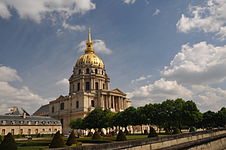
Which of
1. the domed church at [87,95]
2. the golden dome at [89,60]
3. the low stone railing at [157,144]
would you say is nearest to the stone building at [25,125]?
the domed church at [87,95]

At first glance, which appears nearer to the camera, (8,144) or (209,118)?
(8,144)

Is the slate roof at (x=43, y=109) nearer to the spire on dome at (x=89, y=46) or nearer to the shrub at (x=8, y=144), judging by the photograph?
the spire on dome at (x=89, y=46)

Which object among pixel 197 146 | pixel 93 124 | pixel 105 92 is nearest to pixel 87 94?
pixel 105 92

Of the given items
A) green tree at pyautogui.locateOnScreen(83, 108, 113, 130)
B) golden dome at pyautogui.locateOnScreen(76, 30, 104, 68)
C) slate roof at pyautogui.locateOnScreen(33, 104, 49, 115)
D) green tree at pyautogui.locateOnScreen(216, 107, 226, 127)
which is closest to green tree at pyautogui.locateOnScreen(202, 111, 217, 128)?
green tree at pyautogui.locateOnScreen(216, 107, 226, 127)

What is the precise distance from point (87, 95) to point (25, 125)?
75.6 feet

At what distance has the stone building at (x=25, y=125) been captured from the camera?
63875 millimetres

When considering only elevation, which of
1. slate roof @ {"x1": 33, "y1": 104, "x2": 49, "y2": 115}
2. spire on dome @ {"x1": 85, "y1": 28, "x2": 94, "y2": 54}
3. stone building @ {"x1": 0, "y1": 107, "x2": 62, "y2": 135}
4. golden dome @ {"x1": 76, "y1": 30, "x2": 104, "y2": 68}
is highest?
spire on dome @ {"x1": 85, "y1": 28, "x2": 94, "y2": 54}

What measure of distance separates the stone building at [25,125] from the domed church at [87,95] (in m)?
7.81

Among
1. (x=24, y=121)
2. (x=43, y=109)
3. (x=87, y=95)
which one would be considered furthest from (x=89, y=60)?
(x=43, y=109)

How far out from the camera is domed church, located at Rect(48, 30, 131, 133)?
79.8 metres

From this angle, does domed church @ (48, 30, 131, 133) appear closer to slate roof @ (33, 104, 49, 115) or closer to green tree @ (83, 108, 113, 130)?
green tree @ (83, 108, 113, 130)

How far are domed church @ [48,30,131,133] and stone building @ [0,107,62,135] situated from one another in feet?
25.6

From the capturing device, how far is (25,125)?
224 feet

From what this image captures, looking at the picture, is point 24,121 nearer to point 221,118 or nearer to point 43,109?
point 43,109
